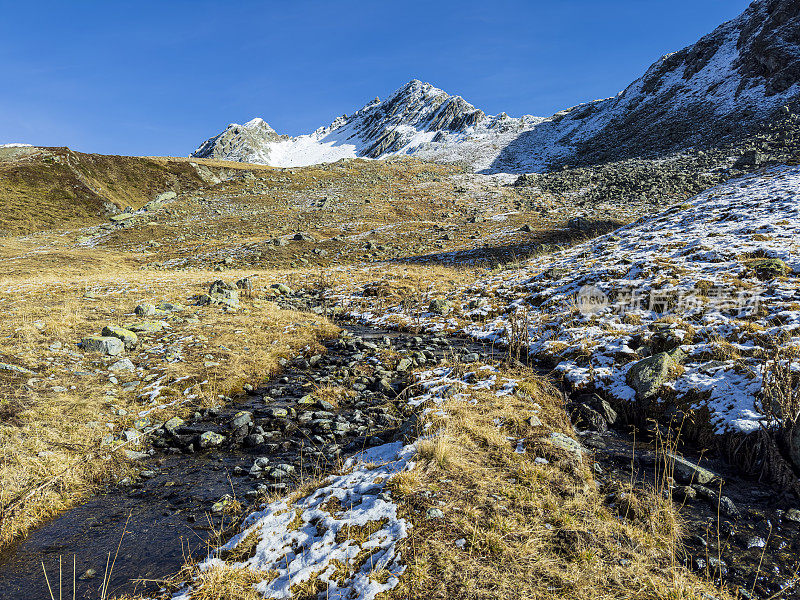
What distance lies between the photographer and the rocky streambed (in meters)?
4.53

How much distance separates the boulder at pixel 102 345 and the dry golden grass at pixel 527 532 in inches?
415

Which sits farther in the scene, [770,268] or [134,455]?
[770,268]

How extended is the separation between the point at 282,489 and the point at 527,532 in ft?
12.6

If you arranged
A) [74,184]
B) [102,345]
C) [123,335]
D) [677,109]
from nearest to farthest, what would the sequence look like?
1. [102,345]
2. [123,335]
3. [74,184]
4. [677,109]

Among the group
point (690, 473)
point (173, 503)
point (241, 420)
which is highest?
point (241, 420)

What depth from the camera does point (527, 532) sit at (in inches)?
173

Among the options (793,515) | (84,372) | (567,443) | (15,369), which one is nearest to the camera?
(793,515)

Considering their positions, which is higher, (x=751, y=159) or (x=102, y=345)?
(x=751, y=159)

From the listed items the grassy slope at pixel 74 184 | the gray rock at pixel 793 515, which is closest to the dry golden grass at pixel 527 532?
the gray rock at pixel 793 515

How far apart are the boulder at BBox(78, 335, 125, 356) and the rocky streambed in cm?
478

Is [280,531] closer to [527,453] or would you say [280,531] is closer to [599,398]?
[527,453]

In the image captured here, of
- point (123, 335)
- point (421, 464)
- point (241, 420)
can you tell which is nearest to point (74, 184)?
point (123, 335)

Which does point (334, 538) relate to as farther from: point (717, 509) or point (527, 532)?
point (717, 509)

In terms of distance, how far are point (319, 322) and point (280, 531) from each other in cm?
Answer: 1157
